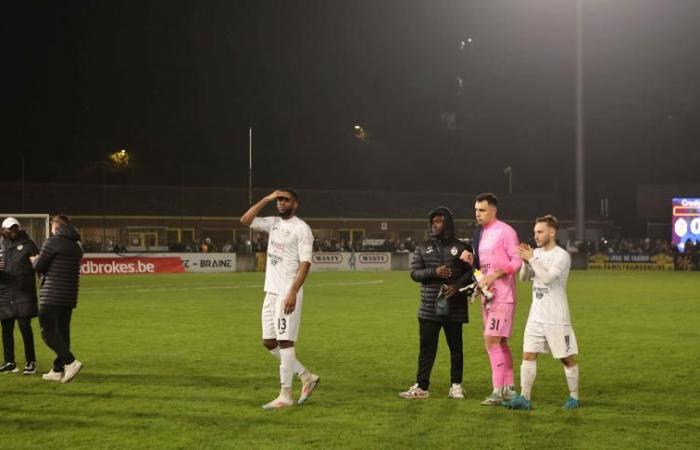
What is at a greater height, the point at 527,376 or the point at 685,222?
the point at 685,222

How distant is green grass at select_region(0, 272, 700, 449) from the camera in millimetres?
8078

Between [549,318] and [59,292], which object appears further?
[59,292]

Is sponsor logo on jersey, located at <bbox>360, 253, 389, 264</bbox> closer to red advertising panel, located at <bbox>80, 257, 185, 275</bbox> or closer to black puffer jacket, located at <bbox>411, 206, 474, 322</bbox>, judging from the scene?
red advertising panel, located at <bbox>80, 257, 185, 275</bbox>

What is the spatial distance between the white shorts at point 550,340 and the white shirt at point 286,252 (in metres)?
2.44

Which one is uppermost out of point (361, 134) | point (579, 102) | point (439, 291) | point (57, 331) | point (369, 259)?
point (361, 134)

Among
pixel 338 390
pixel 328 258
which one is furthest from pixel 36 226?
pixel 338 390

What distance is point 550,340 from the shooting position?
916 cm

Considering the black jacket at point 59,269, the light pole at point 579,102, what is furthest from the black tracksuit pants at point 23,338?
the light pole at point 579,102

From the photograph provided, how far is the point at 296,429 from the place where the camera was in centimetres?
835

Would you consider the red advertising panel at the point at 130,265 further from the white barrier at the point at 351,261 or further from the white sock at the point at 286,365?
the white sock at the point at 286,365

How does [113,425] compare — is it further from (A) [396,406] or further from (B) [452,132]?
(B) [452,132]

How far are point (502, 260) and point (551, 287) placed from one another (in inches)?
22.6

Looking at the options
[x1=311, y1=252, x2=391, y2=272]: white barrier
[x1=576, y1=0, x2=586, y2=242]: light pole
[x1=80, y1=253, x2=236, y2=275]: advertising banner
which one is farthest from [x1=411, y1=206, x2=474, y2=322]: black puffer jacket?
[x1=311, y1=252, x2=391, y2=272]: white barrier

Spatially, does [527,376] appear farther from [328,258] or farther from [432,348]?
[328,258]
